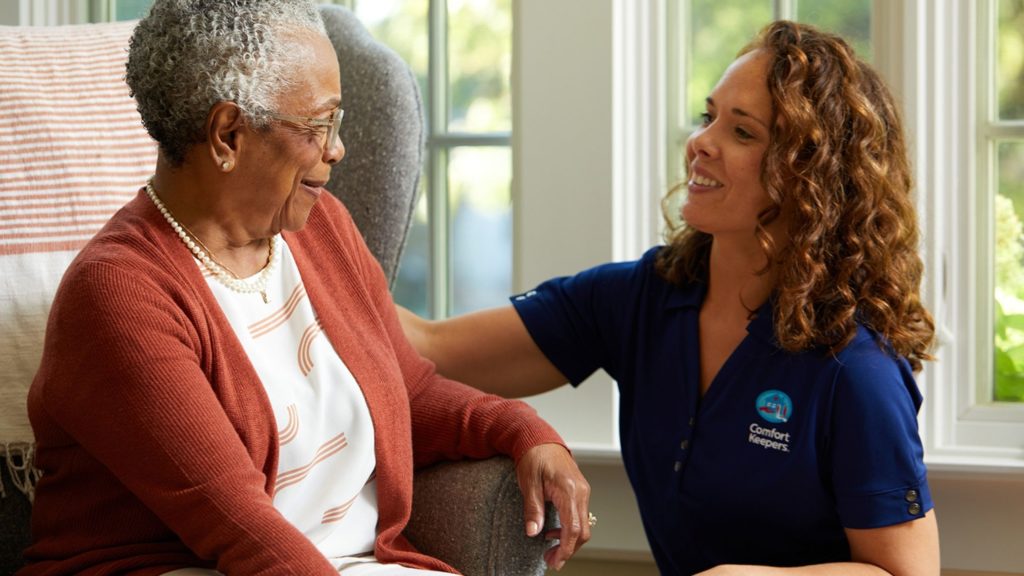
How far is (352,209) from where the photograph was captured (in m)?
1.94

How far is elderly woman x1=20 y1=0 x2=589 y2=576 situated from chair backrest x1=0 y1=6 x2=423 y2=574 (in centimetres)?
28

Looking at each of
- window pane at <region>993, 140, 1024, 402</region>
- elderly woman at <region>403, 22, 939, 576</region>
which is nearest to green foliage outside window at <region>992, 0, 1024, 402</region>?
window pane at <region>993, 140, 1024, 402</region>

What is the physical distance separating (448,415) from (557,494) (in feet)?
0.67

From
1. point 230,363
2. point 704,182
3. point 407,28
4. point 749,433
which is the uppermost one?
point 407,28

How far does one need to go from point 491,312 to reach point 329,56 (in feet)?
2.21

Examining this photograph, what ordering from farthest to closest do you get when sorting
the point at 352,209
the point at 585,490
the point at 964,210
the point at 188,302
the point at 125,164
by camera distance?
1. the point at 964,210
2. the point at 352,209
3. the point at 125,164
4. the point at 585,490
5. the point at 188,302

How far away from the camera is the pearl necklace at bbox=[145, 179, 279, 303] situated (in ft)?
4.48

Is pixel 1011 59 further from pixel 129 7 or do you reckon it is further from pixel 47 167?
pixel 129 7

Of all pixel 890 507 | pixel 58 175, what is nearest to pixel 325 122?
pixel 58 175

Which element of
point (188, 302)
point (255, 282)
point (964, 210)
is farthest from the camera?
point (964, 210)

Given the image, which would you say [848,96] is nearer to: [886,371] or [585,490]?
[886,371]

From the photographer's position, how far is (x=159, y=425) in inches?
48.0

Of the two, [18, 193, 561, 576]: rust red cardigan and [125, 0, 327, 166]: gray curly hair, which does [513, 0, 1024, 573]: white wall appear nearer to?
[18, 193, 561, 576]: rust red cardigan

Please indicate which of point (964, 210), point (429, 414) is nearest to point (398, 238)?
point (429, 414)
